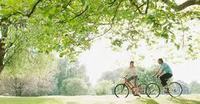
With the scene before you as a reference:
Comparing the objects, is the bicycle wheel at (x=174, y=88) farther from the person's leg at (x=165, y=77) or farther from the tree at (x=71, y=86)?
the tree at (x=71, y=86)

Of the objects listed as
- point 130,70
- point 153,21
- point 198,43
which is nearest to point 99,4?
point 153,21

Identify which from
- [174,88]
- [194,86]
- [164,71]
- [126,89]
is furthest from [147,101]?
[194,86]

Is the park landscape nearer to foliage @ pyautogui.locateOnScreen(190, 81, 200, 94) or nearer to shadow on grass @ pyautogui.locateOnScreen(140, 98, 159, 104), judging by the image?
shadow on grass @ pyautogui.locateOnScreen(140, 98, 159, 104)

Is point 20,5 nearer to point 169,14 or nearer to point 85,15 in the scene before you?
point 85,15

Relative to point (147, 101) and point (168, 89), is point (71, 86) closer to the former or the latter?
point (168, 89)

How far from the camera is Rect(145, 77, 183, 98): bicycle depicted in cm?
2583

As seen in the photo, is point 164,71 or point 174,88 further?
point 174,88

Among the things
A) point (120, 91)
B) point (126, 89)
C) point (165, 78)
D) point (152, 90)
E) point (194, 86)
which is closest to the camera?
point (165, 78)

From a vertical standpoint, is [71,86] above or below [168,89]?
above

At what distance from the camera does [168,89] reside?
84.9ft

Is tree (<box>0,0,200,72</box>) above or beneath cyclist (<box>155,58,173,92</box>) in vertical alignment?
above

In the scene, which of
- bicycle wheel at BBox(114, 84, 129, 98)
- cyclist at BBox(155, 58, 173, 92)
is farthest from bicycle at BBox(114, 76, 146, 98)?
cyclist at BBox(155, 58, 173, 92)

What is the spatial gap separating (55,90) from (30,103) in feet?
234

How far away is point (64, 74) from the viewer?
10550 centimetres
